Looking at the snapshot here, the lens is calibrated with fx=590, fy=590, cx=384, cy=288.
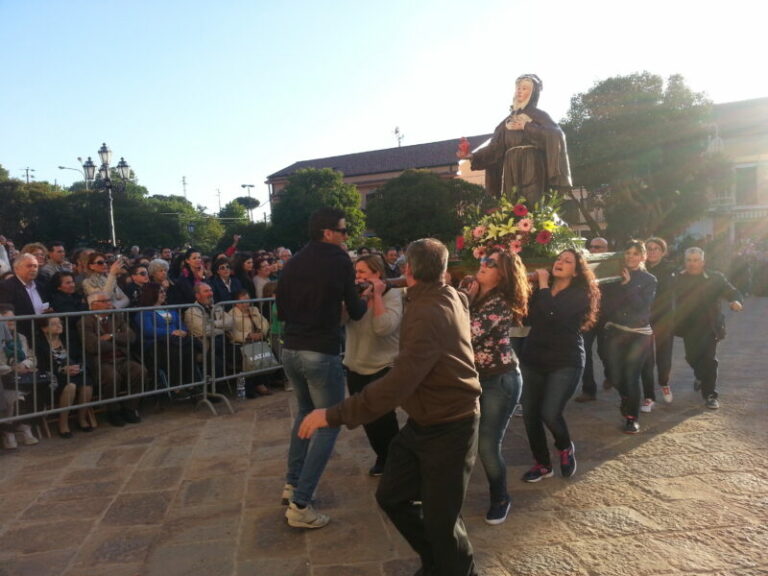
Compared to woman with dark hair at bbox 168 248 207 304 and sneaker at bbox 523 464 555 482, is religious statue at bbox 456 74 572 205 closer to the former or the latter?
sneaker at bbox 523 464 555 482

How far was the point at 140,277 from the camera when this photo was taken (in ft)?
23.8

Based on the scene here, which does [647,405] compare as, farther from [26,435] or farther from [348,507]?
[26,435]

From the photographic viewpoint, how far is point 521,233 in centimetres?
482

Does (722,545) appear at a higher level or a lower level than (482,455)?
lower

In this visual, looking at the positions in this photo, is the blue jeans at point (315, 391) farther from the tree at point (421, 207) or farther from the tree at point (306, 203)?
the tree at point (306, 203)

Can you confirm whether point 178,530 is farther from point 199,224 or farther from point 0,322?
point 199,224

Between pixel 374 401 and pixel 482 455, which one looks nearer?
pixel 374 401

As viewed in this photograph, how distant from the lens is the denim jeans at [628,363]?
209 inches

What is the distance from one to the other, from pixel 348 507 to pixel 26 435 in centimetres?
349

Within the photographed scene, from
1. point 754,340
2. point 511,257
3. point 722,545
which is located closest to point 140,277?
point 511,257

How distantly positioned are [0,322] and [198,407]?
2127 mm

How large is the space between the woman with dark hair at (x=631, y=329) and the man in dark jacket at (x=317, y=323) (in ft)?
9.74

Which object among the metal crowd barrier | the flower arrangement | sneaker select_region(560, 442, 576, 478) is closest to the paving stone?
the metal crowd barrier

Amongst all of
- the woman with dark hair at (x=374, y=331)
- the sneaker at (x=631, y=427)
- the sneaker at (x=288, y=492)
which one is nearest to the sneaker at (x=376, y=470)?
the woman with dark hair at (x=374, y=331)
